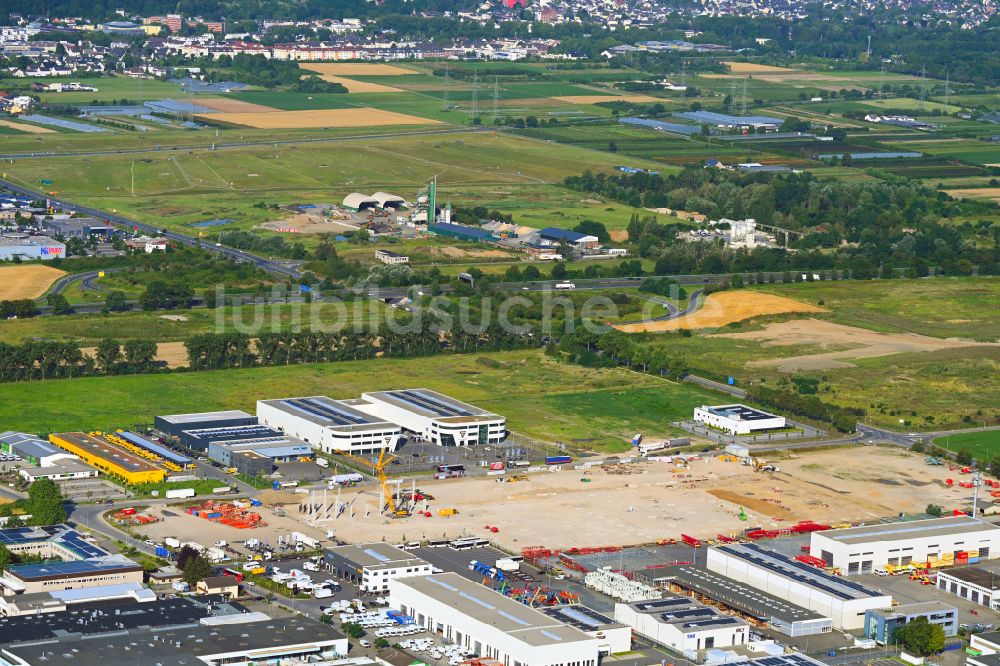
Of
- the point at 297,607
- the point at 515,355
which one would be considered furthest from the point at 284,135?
the point at 297,607

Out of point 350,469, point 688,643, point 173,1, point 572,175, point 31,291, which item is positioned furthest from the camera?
point 173,1

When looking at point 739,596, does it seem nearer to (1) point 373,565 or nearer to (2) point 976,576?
(2) point 976,576

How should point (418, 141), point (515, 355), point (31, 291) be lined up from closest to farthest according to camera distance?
point (515, 355)
point (31, 291)
point (418, 141)

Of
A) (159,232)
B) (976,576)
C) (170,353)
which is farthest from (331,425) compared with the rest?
(159,232)

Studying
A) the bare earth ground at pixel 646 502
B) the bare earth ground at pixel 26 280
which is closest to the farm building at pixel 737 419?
the bare earth ground at pixel 646 502

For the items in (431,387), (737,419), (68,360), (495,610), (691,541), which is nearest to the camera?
(495,610)

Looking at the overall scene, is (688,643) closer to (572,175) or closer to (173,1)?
(572,175)

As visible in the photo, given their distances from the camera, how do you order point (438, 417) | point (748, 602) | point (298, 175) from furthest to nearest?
1. point (298, 175)
2. point (438, 417)
3. point (748, 602)
